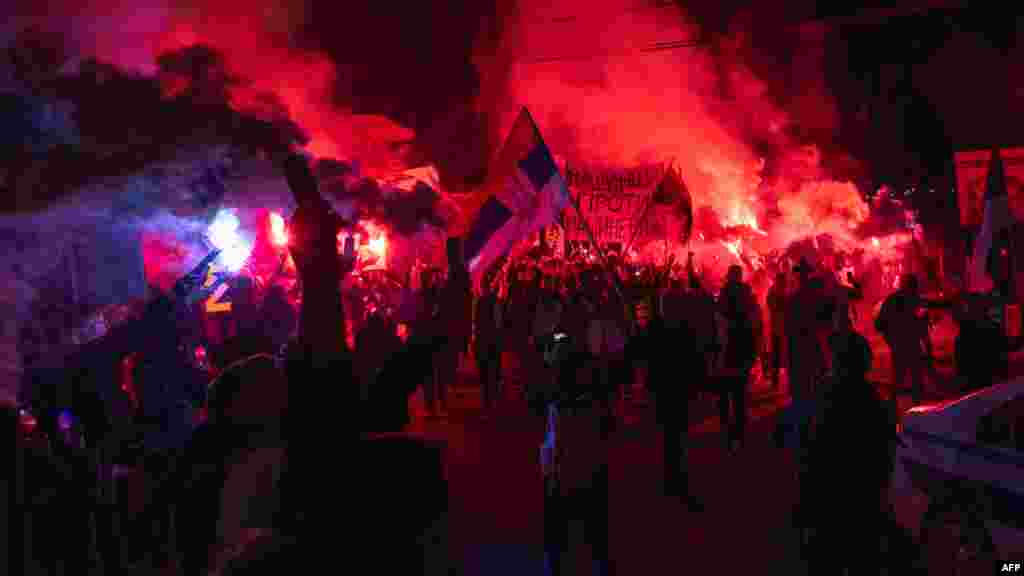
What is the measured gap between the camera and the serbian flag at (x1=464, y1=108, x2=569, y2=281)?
7039mm

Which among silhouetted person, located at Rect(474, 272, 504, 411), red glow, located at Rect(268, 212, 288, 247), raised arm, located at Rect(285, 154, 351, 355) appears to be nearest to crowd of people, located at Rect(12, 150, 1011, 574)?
raised arm, located at Rect(285, 154, 351, 355)

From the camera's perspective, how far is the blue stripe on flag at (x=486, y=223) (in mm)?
6723

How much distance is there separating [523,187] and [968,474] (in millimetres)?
4434

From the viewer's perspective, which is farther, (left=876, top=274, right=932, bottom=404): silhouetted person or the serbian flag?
(left=876, top=274, right=932, bottom=404): silhouetted person

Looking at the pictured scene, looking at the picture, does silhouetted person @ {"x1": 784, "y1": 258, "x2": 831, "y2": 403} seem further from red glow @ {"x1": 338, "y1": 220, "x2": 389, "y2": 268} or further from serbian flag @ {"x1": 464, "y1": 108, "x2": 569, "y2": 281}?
red glow @ {"x1": 338, "y1": 220, "x2": 389, "y2": 268}

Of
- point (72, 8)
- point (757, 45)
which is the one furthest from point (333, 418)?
point (757, 45)

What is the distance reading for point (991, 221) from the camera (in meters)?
10.1

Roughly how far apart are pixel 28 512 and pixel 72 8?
13.9m

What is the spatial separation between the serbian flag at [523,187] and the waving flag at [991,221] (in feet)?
20.4

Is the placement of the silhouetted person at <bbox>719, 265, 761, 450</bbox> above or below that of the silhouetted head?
below

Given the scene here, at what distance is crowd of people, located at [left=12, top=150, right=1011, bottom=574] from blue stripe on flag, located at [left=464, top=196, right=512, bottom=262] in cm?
138

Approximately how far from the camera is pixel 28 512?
2.68 m

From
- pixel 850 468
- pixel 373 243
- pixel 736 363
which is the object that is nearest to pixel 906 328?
pixel 736 363

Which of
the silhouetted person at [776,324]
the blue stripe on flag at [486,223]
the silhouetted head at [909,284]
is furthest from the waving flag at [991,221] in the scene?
the blue stripe on flag at [486,223]
